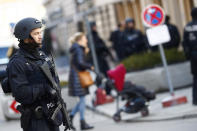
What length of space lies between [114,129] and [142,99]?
935 millimetres

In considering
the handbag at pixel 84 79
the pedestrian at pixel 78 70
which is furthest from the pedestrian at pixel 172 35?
the handbag at pixel 84 79

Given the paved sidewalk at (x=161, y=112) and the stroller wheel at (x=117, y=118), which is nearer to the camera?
the paved sidewalk at (x=161, y=112)

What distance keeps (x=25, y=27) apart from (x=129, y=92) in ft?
18.5

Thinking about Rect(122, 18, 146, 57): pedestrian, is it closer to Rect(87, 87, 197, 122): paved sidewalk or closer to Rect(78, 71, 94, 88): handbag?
Rect(87, 87, 197, 122): paved sidewalk

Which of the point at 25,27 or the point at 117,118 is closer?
the point at 25,27

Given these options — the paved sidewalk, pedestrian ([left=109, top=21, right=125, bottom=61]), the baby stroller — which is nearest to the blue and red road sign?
the baby stroller

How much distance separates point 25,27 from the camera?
539 centimetres

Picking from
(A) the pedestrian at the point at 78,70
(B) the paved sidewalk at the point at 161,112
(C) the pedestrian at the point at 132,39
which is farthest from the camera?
(C) the pedestrian at the point at 132,39

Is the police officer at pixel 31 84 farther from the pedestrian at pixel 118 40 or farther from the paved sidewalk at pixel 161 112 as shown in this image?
the pedestrian at pixel 118 40

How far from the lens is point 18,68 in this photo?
5281 mm

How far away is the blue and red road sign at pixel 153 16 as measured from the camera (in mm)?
11844

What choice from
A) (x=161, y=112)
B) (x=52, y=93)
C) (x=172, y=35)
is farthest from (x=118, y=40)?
(x=52, y=93)

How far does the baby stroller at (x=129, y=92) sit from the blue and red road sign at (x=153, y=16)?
153cm

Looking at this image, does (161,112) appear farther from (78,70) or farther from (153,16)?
(153,16)
